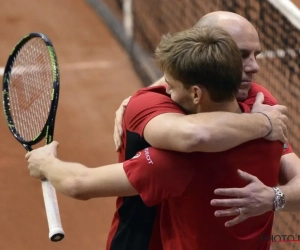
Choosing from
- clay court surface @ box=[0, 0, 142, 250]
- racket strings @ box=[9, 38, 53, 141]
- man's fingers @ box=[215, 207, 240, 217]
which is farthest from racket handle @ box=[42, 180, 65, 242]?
clay court surface @ box=[0, 0, 142, 250]

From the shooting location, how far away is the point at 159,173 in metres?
1.73

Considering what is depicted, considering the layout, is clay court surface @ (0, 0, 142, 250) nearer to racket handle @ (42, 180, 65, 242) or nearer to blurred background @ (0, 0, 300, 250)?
blurred background @ (0, 0, 300, 250)

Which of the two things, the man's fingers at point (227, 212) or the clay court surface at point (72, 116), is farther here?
the clay court surface at point (72, 116)

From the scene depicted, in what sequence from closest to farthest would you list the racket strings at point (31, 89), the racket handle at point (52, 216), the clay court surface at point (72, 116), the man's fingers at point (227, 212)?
the man's fingers at point (227, 212) < the racket handle at point (52, 216) < the racket strings at point (31, 89) < the clay court surface at point (72, 116)

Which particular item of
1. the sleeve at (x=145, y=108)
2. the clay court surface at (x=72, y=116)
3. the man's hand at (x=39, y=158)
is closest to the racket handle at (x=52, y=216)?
the man's hand at (x=39, y=158)

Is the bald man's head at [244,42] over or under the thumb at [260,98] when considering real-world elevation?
over

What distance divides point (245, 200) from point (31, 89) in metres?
1.37

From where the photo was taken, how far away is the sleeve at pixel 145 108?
180 cm

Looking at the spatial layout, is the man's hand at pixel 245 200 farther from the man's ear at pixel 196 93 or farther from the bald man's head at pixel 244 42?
the bald man's head at pixel 244 42

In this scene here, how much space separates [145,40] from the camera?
19.3 feet

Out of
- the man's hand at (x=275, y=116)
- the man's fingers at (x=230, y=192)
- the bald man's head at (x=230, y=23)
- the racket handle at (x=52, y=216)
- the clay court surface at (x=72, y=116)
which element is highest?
the bald man's head at (x=230, y=23)

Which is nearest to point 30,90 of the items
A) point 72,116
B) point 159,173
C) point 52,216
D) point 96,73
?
point 52,216

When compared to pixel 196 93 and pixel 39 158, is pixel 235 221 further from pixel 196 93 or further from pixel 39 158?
pixel 39 158

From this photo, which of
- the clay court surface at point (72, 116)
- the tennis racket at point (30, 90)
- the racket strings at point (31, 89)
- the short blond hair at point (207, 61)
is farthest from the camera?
the clay court surface at point (72, 116)
